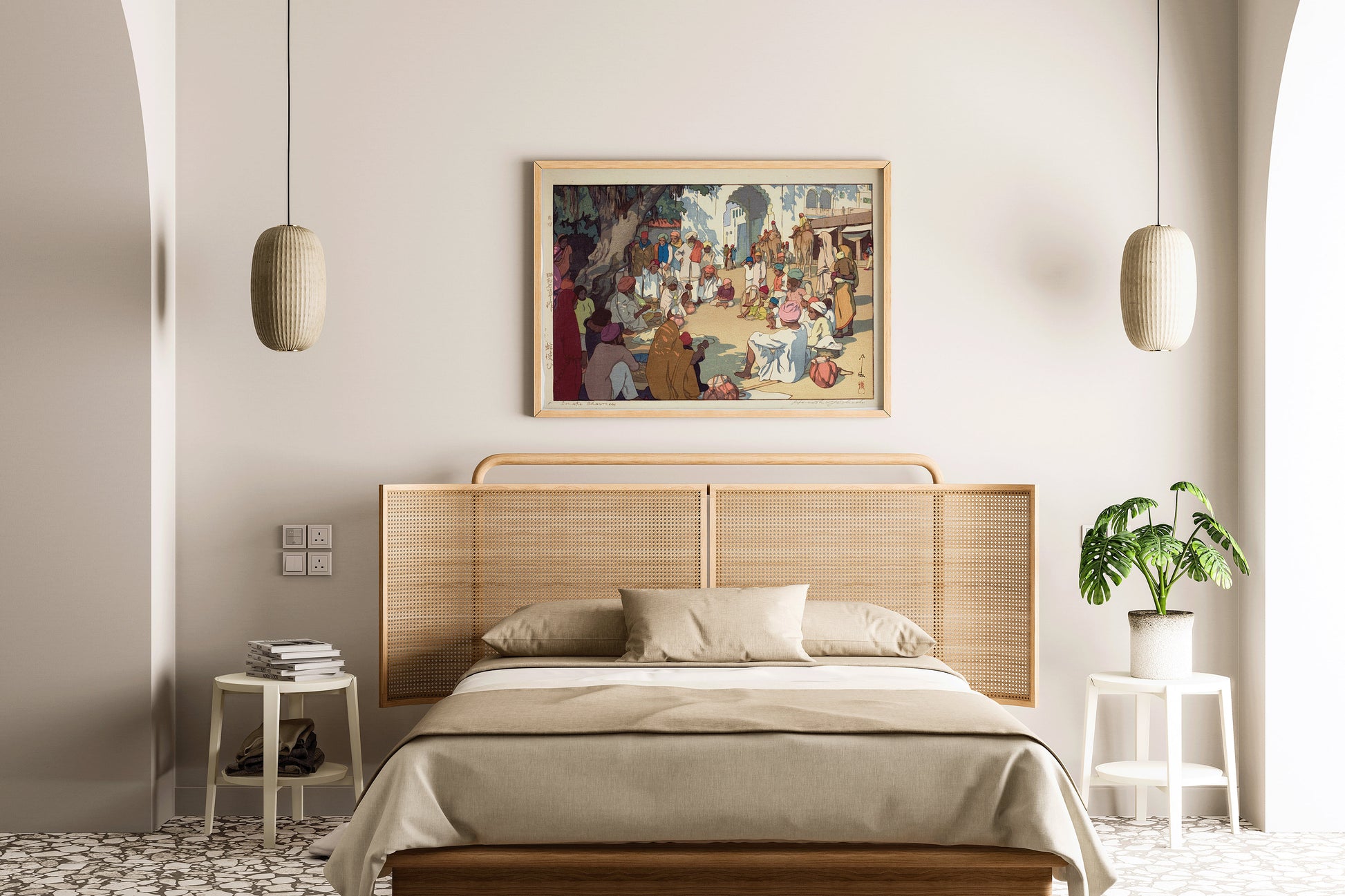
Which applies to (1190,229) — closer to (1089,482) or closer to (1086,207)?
(1086,207)

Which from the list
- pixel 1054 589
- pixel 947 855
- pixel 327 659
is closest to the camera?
pixel 947 855

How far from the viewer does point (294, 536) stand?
427 cm

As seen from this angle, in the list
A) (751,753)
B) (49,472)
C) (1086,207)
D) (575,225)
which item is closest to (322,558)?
(49,472)

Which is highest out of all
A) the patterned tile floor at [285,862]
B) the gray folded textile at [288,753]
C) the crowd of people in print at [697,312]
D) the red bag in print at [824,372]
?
the crowd of people in print at [697,312]

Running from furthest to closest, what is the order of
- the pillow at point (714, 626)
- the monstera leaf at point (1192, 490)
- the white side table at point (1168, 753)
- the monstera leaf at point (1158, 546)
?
the monstera leaf at point (1192, 490) → the monstera leaf at point (1158, 546) → the white side table at point (1168, 753) → the pillow at point (714, 626)

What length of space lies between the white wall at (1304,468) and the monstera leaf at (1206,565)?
0.30 meters

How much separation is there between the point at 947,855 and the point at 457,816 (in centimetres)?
122

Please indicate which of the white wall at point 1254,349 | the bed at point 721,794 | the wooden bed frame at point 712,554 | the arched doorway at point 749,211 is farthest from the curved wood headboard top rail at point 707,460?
the white wall at point 1254,349

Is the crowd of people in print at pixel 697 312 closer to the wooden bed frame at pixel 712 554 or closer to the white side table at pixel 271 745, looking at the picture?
the wooden bed frame at pixel 712 554

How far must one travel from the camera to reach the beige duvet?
8.97 ft

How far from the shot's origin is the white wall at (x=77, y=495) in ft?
13.3

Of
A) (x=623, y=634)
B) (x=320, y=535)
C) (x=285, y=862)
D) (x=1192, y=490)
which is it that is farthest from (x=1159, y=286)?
(x=285, y=862)

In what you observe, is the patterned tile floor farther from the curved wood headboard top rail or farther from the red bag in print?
the red bag in print

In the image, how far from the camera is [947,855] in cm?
276
